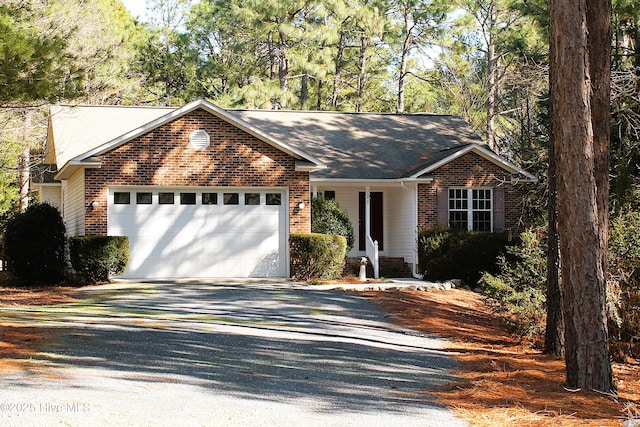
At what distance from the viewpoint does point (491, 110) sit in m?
39.3

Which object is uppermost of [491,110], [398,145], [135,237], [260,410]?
[491,110]

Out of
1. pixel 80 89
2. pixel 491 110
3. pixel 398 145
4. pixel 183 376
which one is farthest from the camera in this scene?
pixel 491 110

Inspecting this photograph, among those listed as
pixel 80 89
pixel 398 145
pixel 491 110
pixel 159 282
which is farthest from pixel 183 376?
pixel 491 110

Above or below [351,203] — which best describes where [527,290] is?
below

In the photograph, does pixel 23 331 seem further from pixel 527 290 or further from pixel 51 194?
pixel 51 194

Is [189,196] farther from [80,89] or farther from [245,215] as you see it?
[80,89]

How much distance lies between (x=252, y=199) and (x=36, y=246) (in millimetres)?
5534

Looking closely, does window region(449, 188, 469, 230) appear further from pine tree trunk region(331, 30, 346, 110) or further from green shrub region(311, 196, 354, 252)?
pine tree trunk region(331, 30, 346, 110)

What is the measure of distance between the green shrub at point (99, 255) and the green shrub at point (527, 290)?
930 cm

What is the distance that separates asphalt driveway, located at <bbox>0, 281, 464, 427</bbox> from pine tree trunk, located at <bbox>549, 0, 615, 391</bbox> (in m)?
1.69

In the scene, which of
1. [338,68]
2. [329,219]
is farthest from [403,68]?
[329,219]

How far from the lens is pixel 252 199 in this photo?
22.2 m

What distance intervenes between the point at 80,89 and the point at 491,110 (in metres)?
26.1

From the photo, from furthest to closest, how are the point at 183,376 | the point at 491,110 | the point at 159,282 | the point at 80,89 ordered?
the point at 491,110 → the point at 159,282 → the point at 80,89 → the point at 183,376
